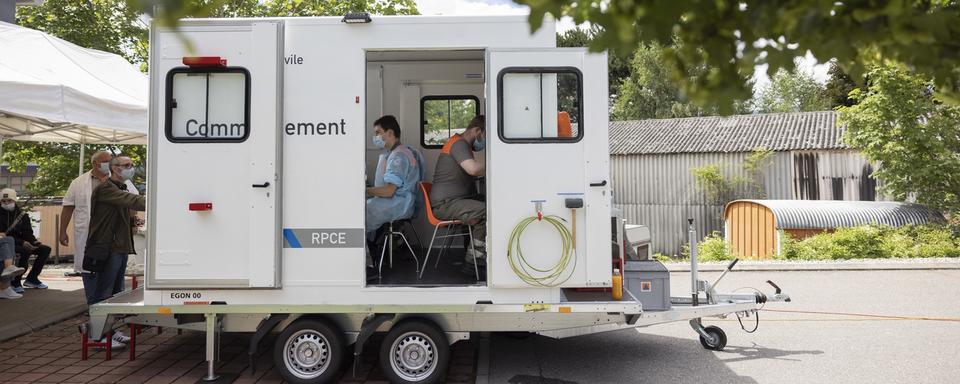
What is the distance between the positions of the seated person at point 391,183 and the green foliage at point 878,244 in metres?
10.9

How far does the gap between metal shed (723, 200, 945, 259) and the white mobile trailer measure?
41.3ft

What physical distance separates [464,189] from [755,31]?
15.1ft

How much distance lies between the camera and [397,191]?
253 inches

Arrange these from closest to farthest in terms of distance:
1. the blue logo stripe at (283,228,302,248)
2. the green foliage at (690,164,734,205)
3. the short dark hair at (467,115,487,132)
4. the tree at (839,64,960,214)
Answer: the blue logo stripe at (283,228,302,248)
the short dark hair at (467,115,487,132)
the tree at (839,64,960,214)
the green foliage at (690,164,734,205)

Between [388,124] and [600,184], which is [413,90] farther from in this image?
[600,184]

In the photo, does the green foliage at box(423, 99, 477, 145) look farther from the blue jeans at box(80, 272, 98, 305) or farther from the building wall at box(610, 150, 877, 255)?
the building wall at box(610, 150, 877, 255)

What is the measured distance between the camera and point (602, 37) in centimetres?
187

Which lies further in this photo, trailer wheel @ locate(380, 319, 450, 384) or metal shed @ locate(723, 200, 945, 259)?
metal shed @ locate(723, 200, 945, 259)

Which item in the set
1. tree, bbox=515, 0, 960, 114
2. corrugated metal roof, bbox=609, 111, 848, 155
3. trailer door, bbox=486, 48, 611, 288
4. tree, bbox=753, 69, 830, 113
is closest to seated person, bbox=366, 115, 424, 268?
trailer door, bbox=486, 48, 611, 288

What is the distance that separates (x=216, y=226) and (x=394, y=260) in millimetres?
2371

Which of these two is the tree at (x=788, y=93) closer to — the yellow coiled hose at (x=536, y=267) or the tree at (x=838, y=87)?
the tree at (x=838, y=87)

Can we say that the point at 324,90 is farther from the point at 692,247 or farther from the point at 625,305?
the point at 692,247

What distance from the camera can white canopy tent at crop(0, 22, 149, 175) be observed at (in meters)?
6.82

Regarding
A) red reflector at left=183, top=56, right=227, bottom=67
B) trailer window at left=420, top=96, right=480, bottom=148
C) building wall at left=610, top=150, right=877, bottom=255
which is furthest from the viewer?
building wall at left=610, top=150, right=877, bottom=255
